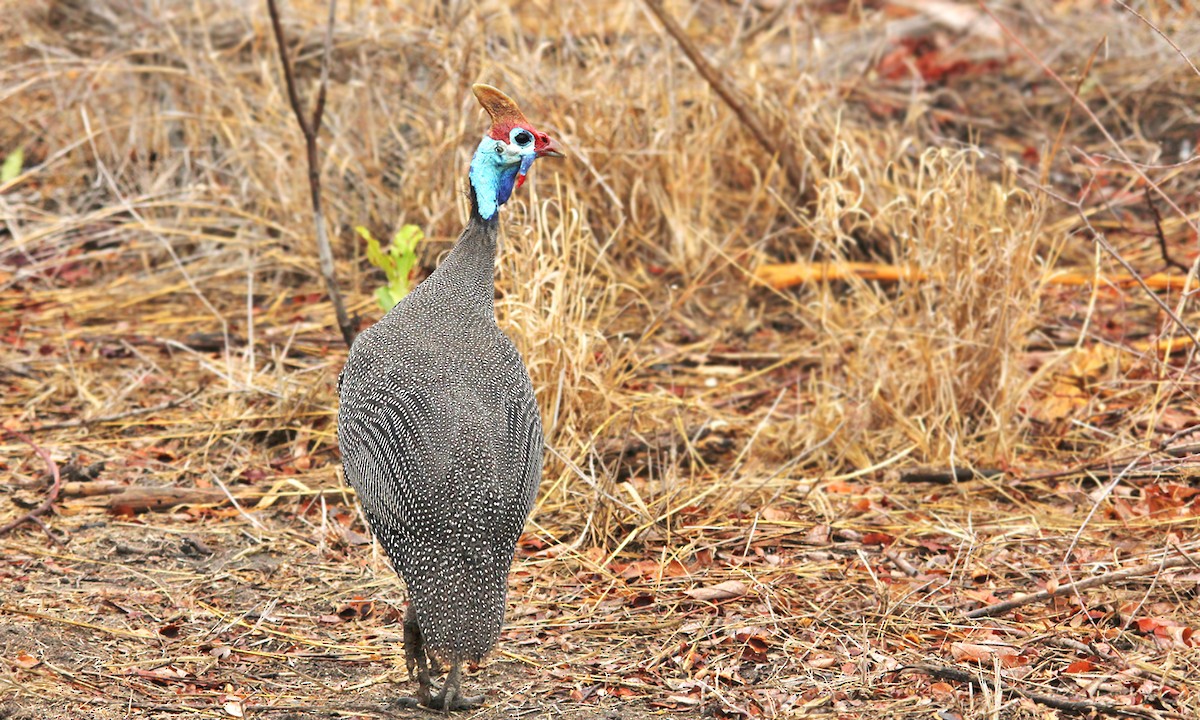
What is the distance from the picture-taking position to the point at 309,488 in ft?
15.7

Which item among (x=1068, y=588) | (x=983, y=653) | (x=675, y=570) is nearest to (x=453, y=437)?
(x=675, y=570)

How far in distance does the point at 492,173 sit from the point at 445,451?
2.61ft

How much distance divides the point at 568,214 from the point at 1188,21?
3687 millimetres

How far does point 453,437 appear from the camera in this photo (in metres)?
3.36

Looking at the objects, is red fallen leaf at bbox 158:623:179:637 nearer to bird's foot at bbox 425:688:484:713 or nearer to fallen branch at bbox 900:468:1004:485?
bird's foot at bbox 425:688:484:713

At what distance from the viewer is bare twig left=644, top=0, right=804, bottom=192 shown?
577 cm

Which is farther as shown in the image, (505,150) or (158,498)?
(158,498)

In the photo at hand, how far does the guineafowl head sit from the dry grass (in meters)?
0.93

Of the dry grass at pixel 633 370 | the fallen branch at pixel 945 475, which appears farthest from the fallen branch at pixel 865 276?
the fallen branch at pixel 945 475

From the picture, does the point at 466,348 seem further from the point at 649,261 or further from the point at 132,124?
the point at 132,124

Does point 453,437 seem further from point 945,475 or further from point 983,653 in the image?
point 945,475

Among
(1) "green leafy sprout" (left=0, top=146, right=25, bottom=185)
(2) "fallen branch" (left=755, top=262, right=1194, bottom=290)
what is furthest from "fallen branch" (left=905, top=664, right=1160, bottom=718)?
(1) "green leafy sprout" (left=0, top=146, right=25, bottom=185)

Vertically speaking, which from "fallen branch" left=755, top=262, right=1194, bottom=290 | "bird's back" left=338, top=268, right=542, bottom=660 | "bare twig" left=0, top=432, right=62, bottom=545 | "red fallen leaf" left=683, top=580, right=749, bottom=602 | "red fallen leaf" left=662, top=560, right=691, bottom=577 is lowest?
"fallen branch" left=755, top=262, right=1194, bottom=290

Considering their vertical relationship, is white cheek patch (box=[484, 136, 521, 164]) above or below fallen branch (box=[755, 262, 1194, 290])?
above
